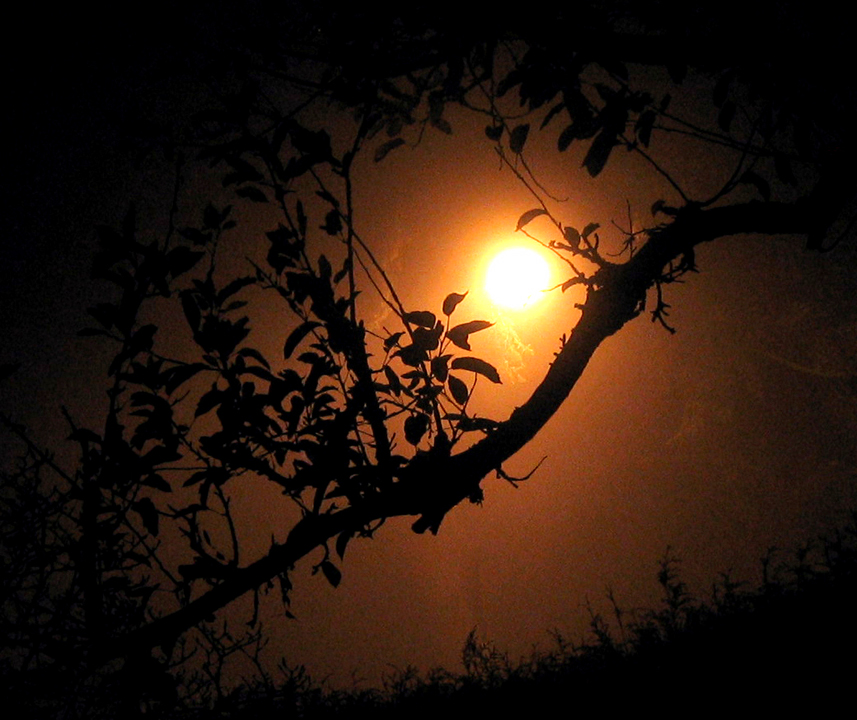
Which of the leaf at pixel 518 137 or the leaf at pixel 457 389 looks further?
the leaf at pixel 518 137

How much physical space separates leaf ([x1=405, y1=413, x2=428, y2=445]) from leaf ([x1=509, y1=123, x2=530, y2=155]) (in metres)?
1.22

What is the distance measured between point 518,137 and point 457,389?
1.12m

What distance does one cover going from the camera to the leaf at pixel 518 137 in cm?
188

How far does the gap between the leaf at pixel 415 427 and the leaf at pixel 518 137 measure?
122 centimetres

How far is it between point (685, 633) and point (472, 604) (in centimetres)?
1913

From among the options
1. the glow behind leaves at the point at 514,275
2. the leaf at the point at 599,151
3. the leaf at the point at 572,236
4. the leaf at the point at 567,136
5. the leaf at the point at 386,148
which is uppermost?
the glow behind leaves at the point at 514,275

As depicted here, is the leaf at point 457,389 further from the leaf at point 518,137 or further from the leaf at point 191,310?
the leaf at point 518,137

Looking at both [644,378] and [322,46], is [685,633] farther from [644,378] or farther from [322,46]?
[644,378]

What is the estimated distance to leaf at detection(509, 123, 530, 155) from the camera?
1.88 meters

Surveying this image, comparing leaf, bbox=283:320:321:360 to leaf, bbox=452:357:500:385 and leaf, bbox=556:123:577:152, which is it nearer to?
leaf, bbox=452:357:500:385

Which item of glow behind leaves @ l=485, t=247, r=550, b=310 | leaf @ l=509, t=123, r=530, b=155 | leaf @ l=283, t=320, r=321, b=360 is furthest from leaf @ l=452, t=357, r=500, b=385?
glow behind leaves @ l=485, t=247, r=550, b=310

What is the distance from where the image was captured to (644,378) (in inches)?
748

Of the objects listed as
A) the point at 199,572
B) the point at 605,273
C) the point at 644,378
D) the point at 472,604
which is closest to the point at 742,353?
the point at 644,378

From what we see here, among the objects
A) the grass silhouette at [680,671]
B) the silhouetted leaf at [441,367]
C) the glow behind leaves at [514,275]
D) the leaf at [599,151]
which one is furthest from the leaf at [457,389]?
the glow behind leaves at [514,275]
